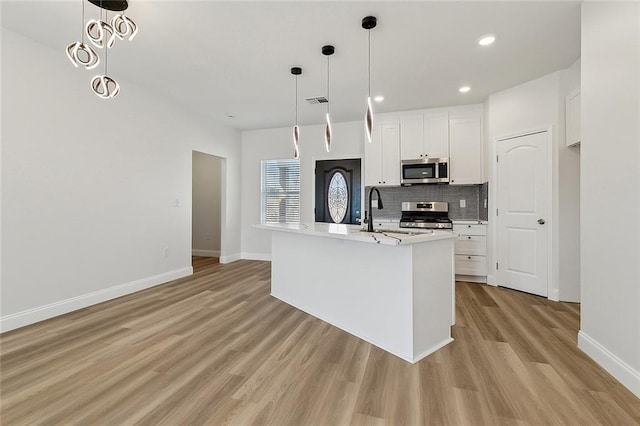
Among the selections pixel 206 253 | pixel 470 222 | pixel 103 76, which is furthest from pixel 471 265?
pixel 206 253

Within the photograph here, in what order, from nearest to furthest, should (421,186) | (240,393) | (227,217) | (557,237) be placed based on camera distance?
(240,393) < (557,237) < (421,186) < (227,217)

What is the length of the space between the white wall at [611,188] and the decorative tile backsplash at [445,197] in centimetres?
233

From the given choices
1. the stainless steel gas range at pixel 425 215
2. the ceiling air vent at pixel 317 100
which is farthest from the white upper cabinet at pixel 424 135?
the ceiling air vent at pixel 317 100

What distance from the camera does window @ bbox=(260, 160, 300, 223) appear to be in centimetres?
618

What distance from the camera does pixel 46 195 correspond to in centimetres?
304

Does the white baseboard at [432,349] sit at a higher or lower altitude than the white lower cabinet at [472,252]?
lower

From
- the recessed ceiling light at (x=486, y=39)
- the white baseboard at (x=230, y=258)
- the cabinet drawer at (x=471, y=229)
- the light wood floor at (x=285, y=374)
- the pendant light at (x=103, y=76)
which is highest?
the recessed ceiling light at (x=486, y=39)

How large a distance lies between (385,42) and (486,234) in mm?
3068

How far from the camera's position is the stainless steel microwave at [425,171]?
15.6 ft

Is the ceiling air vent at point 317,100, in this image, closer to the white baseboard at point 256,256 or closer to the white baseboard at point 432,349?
the white baseboard at point 256,256

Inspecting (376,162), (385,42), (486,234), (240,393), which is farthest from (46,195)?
(486,234)

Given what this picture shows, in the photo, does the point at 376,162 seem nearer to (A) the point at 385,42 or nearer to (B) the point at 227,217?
(A) the point at 385,42

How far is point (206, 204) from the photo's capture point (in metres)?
6.87

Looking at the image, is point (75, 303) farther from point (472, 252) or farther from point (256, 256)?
point (472, 252)
